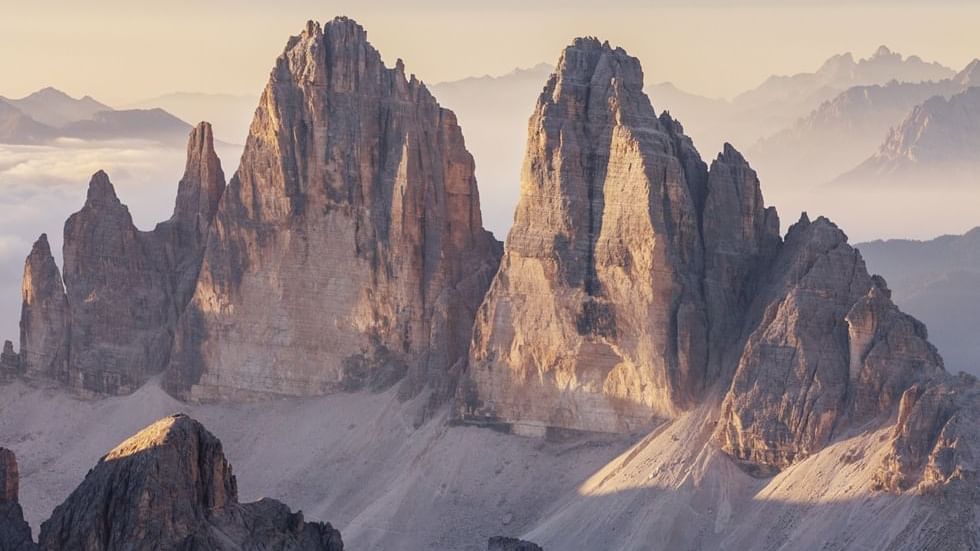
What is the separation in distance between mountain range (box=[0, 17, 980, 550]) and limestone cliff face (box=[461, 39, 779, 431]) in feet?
0.49

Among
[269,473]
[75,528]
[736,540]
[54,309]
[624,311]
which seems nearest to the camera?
[75,528]

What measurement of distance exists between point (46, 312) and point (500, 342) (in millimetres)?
33093

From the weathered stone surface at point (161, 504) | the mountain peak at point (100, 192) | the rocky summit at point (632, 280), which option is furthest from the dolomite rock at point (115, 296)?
the weathered stone surface at point (161, 504)

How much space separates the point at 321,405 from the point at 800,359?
33.7 meters

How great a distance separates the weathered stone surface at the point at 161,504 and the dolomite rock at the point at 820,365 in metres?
46.0

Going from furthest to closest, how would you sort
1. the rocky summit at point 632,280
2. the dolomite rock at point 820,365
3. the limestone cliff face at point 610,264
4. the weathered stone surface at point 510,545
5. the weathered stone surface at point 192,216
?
the weathered stone surface at point 192,216, the limestone cliff face at point 610,264, the rocky summit at point 632,280, the dolomite rock at point 820,365, the weathered stone surface at point 510,545

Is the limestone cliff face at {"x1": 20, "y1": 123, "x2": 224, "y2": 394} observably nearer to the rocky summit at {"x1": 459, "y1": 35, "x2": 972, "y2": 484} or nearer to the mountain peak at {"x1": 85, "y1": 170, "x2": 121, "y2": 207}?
the mountain peak at {"x1": 85, "y1": 170, "x2": 121, "y2": 207}

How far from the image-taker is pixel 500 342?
13950cm

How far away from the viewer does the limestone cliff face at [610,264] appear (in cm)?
13388

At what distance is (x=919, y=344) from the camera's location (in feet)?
407


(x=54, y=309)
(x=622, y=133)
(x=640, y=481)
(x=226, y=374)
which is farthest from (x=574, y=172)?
(x=54, y=309)

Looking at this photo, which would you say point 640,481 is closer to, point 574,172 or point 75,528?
point 574,172

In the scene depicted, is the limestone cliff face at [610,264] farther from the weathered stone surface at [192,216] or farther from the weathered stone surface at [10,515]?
the weathered stone surface at [10,515]

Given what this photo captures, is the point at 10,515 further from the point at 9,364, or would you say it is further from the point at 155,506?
the point at 9,364
